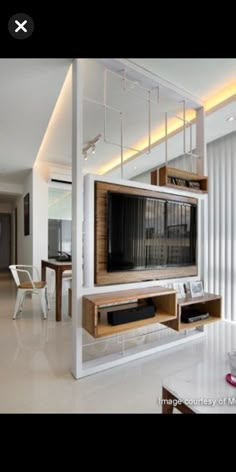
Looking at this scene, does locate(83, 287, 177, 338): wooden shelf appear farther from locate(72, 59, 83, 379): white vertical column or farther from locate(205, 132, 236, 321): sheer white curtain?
locate(205, 132, 236, 321): sheer white curtain

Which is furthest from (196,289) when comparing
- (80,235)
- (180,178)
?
(80,235)

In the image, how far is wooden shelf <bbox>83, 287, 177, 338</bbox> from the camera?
67.7 inches

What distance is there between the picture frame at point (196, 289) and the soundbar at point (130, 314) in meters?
0.66

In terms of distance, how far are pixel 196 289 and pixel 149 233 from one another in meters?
0.87
